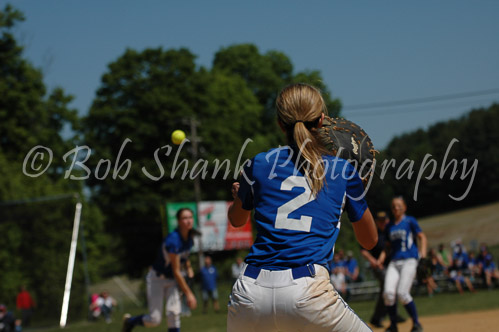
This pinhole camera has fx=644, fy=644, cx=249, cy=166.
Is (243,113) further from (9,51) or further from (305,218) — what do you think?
(305,218)

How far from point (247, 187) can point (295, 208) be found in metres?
0.30

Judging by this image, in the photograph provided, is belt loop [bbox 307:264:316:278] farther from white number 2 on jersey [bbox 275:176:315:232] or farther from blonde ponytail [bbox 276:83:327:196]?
blonde ponytail [bbox 276:83:327:196]

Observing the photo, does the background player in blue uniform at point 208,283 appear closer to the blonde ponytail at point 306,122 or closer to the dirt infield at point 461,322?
the dirt infield at point 461,322

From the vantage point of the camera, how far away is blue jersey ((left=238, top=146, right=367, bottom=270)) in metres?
3.12

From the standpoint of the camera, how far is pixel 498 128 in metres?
71.0

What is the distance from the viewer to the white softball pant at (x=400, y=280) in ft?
29.3

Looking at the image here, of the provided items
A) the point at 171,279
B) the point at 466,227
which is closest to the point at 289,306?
the point at 171,279

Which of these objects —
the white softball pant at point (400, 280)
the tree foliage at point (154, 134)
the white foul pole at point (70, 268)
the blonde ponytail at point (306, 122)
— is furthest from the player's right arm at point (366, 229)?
the tree foliage at point (154, 134)

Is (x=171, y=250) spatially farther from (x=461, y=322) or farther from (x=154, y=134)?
(x=154, y=134)

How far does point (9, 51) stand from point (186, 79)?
10425 mm

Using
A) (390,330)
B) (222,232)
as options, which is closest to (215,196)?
(222,232)

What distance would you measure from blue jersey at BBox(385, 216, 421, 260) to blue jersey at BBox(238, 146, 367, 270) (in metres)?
6.15

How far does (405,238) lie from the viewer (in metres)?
9.18

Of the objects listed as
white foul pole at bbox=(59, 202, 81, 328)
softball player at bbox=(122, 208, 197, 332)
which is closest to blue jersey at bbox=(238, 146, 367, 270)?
softball player at bbox=(122, 208, 197, 332)
